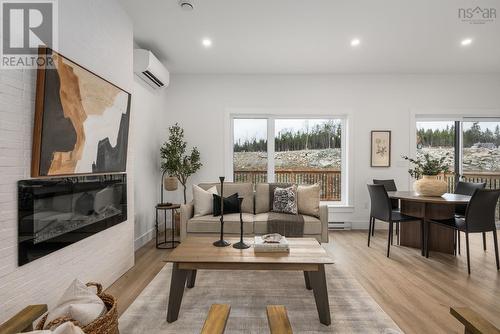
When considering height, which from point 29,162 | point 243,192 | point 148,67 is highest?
point 148,67

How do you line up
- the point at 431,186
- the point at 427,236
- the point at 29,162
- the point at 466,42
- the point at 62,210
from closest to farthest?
the point at 29,162 → the point at 62,210 → the point at 427,236 → the point at 431,186 → the point at 466,42

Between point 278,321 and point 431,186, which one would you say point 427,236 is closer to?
point 431,186

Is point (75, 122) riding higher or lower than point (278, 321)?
higher

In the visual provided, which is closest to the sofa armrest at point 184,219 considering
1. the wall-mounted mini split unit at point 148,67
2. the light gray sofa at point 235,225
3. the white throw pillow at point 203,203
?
the light gray sofa at point 235,225

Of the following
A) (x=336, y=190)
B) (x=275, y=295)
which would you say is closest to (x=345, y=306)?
(x=275, y=295)

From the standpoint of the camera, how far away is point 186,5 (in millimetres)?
2721

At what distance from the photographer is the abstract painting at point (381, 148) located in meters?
4.90

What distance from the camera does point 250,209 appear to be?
383 centimetres

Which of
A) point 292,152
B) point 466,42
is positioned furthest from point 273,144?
point 466,42

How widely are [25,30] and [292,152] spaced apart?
4.12m

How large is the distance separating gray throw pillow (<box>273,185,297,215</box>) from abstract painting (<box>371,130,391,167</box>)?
2.05 m

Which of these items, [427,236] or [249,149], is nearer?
[427,236]

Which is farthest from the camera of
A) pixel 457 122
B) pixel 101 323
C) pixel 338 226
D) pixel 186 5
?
pixel 457 122

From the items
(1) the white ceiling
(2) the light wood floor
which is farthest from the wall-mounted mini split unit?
(2) the light wood floor
